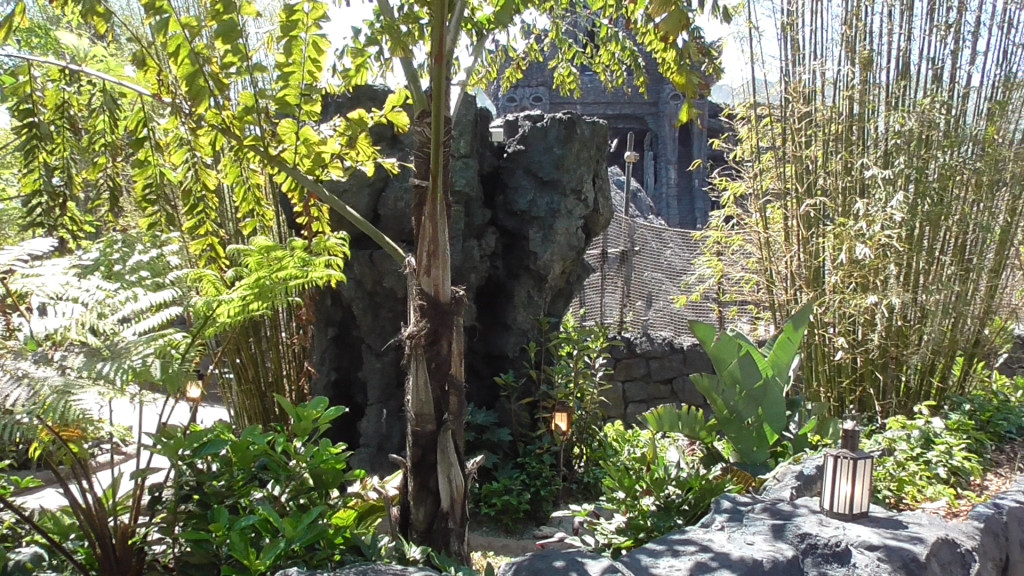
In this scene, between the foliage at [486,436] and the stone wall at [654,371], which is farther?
the stone wall at [654,371]

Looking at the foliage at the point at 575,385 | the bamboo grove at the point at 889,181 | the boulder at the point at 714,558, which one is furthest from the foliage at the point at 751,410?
the foliage at the point at 575,385

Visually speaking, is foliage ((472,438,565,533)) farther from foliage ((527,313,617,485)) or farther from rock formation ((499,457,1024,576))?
rock formation ((499,457,1024,576))

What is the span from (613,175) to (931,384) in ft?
26.2

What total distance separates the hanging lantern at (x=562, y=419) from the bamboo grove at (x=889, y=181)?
1315 millimetres

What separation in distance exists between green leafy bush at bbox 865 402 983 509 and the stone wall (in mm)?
3335

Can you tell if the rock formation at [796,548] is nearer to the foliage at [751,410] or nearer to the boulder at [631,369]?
the foliage at [751,410]

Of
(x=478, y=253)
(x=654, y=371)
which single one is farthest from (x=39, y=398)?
(x=654, y=371)

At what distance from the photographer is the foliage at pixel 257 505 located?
215 centimetres

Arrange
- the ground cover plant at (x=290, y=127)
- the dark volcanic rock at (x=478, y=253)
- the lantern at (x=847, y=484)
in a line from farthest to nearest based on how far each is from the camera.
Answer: the dark volcanic rock at (x=478, y=253) < the lantern at (x=847, y=484) < the ground cover plant at (x=290, y=127)

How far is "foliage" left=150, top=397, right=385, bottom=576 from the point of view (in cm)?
215

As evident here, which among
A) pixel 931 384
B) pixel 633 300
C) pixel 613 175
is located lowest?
pixel 931 384

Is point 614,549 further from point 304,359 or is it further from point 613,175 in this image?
point 613,175

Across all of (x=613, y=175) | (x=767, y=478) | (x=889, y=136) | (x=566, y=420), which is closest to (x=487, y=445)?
(x=566, y=420)

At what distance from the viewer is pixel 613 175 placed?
12000 mm
